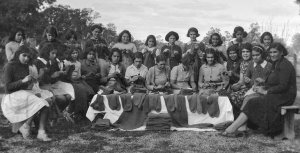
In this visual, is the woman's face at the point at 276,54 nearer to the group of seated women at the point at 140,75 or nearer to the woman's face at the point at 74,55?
the group of seated women at the point at 140,75


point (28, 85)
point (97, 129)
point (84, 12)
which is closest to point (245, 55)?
point (97, 129)

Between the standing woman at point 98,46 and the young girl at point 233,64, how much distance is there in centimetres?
269

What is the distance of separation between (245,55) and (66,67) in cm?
353

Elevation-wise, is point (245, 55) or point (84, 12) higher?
point (84, 12)

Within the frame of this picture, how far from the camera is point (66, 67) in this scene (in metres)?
6.72

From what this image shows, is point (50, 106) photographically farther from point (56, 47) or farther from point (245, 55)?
point (245, 55)

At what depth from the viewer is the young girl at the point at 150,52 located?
8102 millimetres

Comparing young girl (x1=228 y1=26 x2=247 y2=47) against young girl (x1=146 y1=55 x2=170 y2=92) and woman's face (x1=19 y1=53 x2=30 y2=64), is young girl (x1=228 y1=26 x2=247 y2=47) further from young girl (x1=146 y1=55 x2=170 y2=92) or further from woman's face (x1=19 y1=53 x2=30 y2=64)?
woman's face (x1=19 y1=53 x2=30 y2=64)

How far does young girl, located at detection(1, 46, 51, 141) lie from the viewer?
545cm

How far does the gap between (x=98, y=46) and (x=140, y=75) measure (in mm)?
1463

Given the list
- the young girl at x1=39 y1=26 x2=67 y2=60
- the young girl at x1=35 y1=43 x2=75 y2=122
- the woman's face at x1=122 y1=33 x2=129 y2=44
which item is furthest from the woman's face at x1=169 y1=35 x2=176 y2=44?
the young girl at x1=35 y1=43 x2=75 y2=122

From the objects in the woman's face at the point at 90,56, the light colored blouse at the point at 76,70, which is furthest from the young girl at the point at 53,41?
the woman's face at the point at 90,56

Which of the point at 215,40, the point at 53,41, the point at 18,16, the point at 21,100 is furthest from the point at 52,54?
the point at 18,16

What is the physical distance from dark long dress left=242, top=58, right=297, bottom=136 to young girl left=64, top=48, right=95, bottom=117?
121 inches
